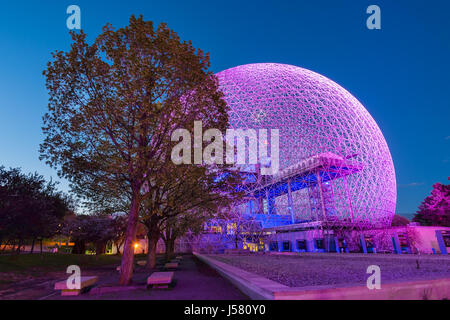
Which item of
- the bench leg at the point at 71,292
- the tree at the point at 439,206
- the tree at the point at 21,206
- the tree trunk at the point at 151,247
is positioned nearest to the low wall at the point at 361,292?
the bench leg at the point at 71,292

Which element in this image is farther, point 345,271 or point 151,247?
point 151,247

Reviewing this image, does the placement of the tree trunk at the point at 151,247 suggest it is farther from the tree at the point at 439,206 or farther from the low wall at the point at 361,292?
the tree at the point at 439,206

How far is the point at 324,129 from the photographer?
38.0m

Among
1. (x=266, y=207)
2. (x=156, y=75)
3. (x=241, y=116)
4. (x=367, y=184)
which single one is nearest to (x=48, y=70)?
(x=156, y=75)

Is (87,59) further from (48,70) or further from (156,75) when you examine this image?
(156,75)

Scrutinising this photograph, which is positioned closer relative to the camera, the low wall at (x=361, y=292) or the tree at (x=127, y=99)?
the low wall at (x=361, y=292)

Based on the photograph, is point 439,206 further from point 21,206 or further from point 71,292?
point 21,206

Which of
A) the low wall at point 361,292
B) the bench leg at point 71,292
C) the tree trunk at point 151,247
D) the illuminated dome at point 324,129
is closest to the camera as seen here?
the low wall at point 361,292

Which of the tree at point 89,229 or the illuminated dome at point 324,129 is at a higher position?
the illuminated dome at point 324,129

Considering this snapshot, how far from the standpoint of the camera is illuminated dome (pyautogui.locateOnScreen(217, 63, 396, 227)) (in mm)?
37844

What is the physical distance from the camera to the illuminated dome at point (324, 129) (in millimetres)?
37844

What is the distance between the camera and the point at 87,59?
10531mm

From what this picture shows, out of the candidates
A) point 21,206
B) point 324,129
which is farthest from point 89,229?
point 324,129
